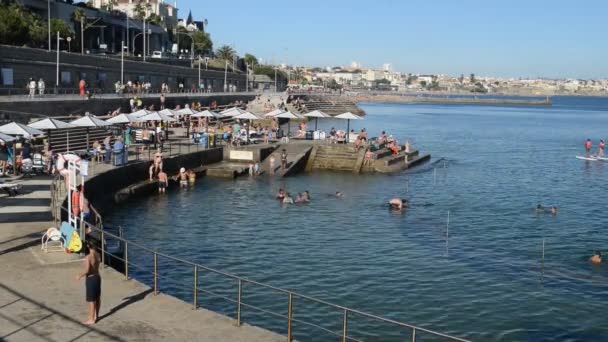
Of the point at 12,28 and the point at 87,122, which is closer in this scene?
the point at 87,122

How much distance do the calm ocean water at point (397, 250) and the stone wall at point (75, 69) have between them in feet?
65.1

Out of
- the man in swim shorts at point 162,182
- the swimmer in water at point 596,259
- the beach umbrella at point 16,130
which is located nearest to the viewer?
the swimmer in water at point 596,259

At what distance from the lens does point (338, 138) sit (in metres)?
46.8

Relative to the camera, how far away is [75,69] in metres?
56.6

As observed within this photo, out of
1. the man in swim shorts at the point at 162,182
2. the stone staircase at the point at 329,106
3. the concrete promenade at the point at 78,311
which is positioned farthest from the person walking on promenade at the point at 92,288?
the stone staircase at the point at 329,106

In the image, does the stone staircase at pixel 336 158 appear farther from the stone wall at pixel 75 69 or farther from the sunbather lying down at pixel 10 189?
the sunbather lying down at pixel 10 189

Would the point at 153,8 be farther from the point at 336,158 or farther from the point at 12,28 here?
the point at 336,158

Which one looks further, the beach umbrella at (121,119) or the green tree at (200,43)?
the green tree at (200,43)

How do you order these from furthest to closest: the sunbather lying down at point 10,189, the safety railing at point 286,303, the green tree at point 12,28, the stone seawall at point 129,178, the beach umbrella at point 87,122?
the green tree at point 12,28 → the beach umbrella at point 87,122 → the stone seawall at point 129,178 → the sunbather lying down at point 10,189 → the safety railing at point 286,303

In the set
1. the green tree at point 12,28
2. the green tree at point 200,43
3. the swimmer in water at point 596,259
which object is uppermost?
the green tree at point 200,43

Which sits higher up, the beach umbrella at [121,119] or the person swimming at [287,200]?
the beach umbrella at [121,119]

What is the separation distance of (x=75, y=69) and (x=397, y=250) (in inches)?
1643

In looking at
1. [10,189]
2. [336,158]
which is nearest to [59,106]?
[336,158]

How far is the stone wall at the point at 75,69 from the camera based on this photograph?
47.7 metres
